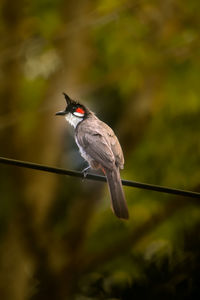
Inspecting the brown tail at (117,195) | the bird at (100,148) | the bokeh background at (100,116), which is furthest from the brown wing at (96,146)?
the bokeh background at (100,116)

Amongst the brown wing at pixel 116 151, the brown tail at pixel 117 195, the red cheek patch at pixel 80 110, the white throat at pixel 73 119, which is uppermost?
the red cheek patch at pixel 80 110

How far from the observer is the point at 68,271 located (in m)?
8.77

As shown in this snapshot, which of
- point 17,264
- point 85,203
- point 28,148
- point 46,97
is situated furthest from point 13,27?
point 17,264

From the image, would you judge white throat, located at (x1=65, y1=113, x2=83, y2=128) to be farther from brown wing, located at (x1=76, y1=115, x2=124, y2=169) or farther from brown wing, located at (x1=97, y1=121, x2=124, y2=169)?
brown wing, located at (x1=97, y1=121, x2=124, y2=169)

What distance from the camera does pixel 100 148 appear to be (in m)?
5.75

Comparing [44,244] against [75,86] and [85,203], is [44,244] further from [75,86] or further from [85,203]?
[75,86]

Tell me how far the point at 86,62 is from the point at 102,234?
2.64 m

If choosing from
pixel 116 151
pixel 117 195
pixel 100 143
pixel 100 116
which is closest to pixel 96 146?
pixel 100 143

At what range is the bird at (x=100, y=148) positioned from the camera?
5.12 meters

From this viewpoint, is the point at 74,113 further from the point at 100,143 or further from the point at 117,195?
the point at 117,195

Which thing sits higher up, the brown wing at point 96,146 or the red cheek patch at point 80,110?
the red cheek patch at point 80,110

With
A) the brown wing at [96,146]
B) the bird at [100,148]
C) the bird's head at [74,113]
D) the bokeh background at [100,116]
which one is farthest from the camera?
the bokeh background at [100,116]

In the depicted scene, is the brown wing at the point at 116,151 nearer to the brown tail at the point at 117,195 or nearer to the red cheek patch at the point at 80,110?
the brown tail at the point at 117,195

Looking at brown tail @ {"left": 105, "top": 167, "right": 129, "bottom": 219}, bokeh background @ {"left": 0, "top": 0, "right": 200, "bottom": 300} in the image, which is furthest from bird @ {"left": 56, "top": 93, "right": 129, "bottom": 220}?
bokeh background @ {"left": 0, "top": 0, "right": 200, "bottom": 300}
